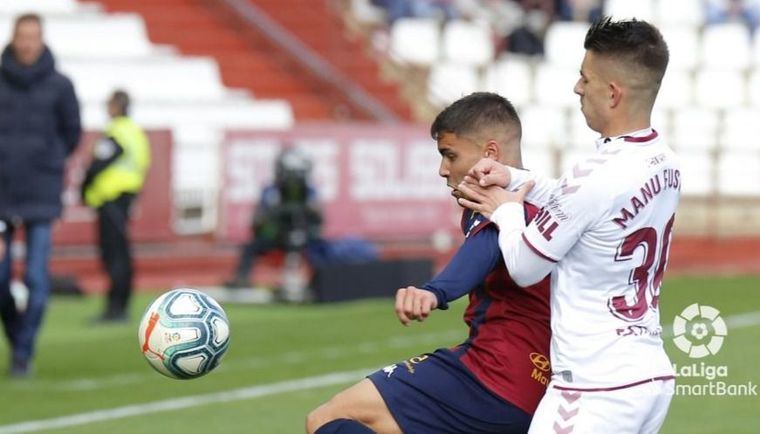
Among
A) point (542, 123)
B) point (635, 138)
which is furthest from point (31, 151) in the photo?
→ point (542, 123)

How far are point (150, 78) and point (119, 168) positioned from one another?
24.6 ft

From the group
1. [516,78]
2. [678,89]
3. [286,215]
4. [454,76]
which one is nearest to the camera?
[286,215]

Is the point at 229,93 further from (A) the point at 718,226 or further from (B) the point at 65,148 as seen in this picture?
(B) the point at 65,148

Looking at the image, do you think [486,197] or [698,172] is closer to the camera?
[486,197]

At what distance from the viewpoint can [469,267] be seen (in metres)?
5.25

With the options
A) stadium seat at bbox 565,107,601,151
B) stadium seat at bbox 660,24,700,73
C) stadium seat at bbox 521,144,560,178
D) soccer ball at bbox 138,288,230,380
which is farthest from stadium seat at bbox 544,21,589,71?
soccer ball at bbox 138,288,230,380

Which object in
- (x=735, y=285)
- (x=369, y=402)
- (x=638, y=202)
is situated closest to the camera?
(x=638, y=202)

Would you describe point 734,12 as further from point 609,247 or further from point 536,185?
Answer: point 609,247

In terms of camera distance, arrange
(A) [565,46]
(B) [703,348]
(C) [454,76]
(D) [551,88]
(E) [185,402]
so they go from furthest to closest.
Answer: (A) [565,46], (D) [551,88], (C) [454,76], (B) [703,348], (E) [185,402]

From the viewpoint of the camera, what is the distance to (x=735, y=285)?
736 inches

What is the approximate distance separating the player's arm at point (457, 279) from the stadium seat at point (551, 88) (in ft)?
72.8

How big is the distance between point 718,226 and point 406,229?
17.5ft

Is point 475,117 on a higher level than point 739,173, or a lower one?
higher

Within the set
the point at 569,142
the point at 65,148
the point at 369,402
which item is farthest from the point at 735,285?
the point at 369,402
